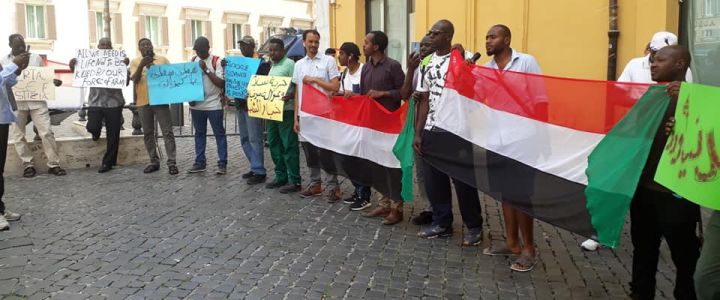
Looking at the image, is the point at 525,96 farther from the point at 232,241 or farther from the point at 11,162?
the point at 11,162

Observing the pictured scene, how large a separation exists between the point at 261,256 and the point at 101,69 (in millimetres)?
5492

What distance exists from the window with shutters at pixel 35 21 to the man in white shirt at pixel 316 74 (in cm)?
2707

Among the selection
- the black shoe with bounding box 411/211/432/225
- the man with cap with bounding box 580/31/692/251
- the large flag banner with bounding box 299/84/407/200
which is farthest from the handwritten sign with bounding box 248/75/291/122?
the man with cap with bounding box 580/31/692/251

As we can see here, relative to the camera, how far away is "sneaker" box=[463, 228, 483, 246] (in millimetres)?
5766

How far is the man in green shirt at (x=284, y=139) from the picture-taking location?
314 inches

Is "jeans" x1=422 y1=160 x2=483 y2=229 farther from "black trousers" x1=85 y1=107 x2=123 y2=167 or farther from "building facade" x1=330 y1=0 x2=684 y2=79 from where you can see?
"black trousers" x1=85 y1=107 x2=123 y2=167

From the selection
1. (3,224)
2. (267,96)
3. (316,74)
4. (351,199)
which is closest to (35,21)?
(267,96)

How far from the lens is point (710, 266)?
3.02m

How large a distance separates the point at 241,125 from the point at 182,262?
3773 mm

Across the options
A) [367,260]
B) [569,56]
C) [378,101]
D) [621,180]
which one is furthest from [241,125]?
[621,180]

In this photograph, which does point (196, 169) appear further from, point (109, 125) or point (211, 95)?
point (109, 125)

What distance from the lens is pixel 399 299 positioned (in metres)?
4.52

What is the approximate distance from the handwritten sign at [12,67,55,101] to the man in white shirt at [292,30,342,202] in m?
4.02

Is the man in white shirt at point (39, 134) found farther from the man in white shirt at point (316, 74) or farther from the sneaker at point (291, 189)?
the man in white shirt at point (316, 74)
